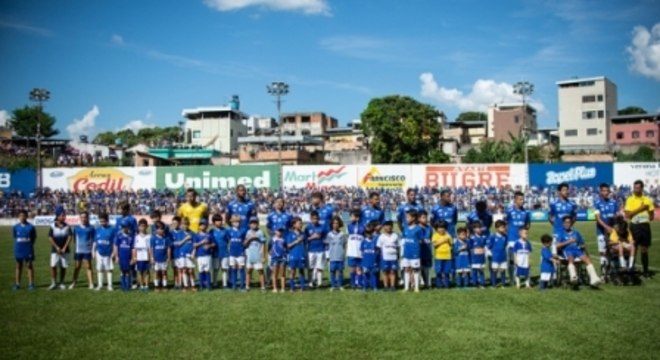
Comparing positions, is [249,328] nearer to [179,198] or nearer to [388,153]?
[179,198]

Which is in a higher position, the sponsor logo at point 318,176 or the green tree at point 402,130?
the green tree at point 402,130

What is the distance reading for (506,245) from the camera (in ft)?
42.7

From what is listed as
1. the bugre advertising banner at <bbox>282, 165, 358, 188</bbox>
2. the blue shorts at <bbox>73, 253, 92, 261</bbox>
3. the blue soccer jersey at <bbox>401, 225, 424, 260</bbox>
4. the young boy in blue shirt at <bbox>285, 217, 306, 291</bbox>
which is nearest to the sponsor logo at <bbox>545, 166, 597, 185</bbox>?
the bugre advertising banner at <bbox>282, 165, 358, 188</bbox>

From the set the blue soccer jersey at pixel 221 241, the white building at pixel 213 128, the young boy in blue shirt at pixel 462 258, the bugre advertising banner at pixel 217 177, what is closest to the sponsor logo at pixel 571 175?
the bugre advertising banner at pixel 217 177

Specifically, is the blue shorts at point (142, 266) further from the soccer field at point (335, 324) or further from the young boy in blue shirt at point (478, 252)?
the young boy in blue shirt at point (478, 252)

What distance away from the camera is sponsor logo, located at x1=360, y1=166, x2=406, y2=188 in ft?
151

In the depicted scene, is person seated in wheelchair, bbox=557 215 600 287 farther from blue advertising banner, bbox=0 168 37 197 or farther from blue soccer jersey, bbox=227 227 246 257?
blue advertising banner, bbox=0 168 37 197

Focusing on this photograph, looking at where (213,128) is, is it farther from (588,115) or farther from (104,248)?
(104,248)

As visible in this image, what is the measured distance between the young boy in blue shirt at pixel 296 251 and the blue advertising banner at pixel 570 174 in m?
36.5

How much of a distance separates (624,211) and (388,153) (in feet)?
161

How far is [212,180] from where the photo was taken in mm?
47250

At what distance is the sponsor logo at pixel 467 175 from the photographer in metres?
45.2

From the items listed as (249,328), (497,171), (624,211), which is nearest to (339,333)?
(249,328)

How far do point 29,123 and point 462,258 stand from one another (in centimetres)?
9804
